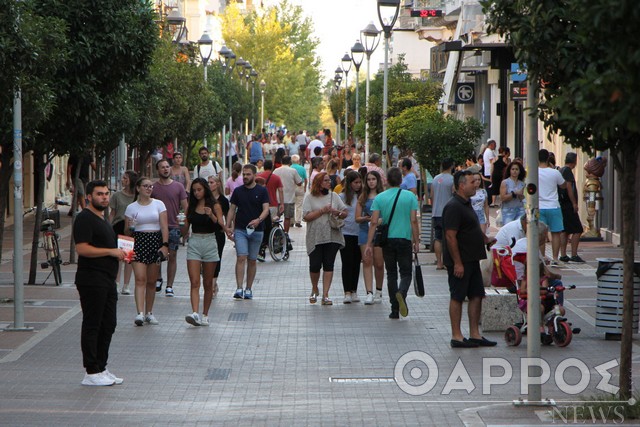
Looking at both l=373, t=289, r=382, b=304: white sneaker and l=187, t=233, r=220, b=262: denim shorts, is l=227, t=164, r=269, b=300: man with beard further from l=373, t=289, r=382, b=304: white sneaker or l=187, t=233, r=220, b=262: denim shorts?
l=187, t=233, r=220, b=262: denim shorts

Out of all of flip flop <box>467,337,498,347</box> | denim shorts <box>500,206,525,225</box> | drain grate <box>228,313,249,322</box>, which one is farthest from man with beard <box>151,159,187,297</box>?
flip flop <box>467,337,498,347</box>

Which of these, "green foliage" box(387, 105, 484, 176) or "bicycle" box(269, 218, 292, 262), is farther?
"green foliage" box(387, 105, 484, 176)

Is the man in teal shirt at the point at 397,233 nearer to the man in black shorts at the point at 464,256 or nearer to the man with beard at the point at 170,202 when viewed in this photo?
the man in black shorts at the point at 464,256

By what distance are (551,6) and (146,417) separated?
416 centimetres

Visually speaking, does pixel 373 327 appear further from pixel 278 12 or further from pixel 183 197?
pixel 278 12

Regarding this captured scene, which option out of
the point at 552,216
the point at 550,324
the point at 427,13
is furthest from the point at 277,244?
the point at 427,13

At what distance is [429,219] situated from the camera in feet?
74.1

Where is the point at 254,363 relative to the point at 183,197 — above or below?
below

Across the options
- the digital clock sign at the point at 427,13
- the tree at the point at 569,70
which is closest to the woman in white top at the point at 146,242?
the tree at the point at 569,70

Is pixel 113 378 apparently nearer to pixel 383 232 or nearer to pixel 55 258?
pixel 383 232

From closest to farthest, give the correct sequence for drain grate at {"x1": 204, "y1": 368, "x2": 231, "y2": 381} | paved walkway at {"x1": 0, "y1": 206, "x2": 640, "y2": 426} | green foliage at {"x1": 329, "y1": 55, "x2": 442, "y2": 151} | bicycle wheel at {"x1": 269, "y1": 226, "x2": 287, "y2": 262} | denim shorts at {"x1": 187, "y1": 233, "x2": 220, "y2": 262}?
paved walkway at {"x1": 0, "y1": 206, "x2": 640, "y2": 426} < drain grate at {"x1": 204, "y1": 368, "x2": 231, "y2": 381} < denim shorts at {"x1": 187, "y1": 233, "x2": 220, "y2": 262} < bicycle wheel at {"x1": 269, "y1": 226, "x2": 287, "y2": 262} < green foliage at {"x1": 329, "y1": 55, "x2": 442, "y2": 151}

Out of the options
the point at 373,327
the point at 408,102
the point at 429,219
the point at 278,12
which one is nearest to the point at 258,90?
the point at 278,12

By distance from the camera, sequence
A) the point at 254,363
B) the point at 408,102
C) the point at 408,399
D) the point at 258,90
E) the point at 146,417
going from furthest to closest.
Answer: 1. the point at 258,90
2. the point at 408,102
3. the point at 254,363
4. the point at 408,399
5. the point at 146,417

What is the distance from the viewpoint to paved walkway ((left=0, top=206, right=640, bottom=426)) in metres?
9.12
